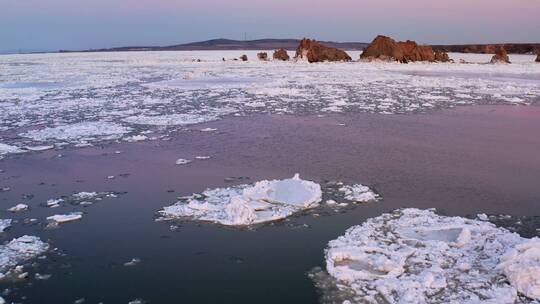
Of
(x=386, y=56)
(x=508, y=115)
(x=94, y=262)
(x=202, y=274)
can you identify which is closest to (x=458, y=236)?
(x=202, y=274)

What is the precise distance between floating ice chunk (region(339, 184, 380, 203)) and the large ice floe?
0.76 m

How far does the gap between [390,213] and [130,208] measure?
3115 millimetres

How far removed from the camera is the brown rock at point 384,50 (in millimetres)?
49969

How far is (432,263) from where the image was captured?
4.46m

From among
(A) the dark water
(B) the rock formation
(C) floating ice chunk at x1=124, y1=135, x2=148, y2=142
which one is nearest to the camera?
(A) the dark water

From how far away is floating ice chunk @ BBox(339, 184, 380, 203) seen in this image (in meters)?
6.19

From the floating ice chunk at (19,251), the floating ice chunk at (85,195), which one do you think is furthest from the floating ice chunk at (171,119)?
the floating ice chunk at (19,251)

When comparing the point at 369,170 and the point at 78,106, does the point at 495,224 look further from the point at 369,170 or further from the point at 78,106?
the point at 78,106

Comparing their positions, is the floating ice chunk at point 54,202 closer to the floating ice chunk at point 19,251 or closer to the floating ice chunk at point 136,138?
the floating ice chunk at point 19,251

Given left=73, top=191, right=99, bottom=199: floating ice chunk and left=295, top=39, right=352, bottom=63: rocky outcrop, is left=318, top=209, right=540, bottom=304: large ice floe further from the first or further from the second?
left=295, top=39, right=352, bottom=63: rocky outcrop

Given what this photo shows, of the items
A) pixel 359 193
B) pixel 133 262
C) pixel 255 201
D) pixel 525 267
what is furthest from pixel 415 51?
pixel 133 262

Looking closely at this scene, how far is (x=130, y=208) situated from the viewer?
6043 mm

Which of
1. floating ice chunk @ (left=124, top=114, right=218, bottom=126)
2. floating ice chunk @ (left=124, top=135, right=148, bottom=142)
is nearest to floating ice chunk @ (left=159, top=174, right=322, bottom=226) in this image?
floating ice chunk @ (left=124, top=135, right=148, bottom=142)

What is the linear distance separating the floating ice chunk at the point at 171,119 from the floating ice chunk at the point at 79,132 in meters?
0.74
